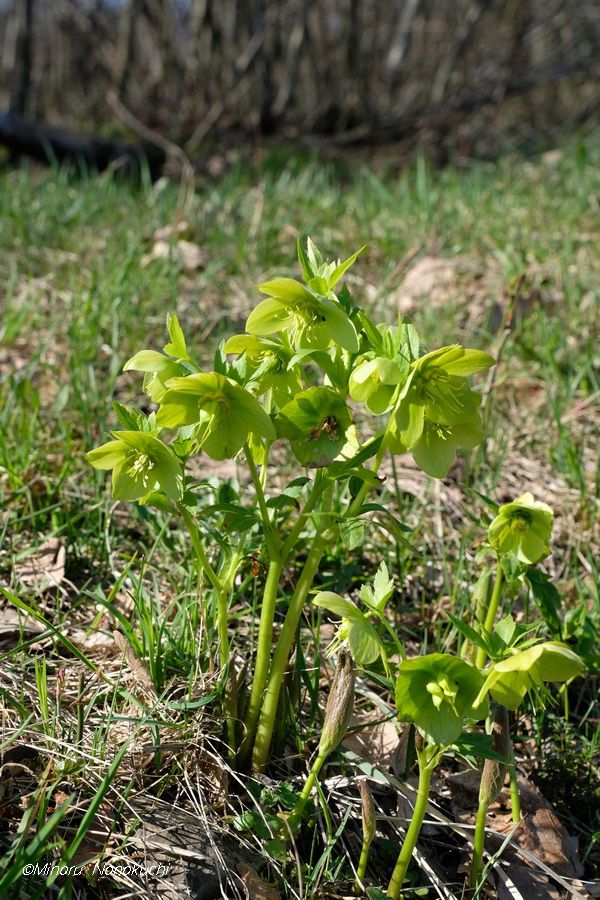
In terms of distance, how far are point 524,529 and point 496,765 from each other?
1.23 feet

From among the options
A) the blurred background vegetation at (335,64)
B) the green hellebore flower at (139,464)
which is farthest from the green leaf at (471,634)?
the blurred background vegetation at (335,64)

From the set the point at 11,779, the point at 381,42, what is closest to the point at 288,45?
the point at 381,42

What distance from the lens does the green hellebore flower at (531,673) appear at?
111 centimetres

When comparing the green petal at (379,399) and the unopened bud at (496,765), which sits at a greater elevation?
the green petal at (379,399)

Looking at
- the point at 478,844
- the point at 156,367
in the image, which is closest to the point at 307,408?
the point at 156,367

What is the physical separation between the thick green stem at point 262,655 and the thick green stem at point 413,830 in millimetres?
298

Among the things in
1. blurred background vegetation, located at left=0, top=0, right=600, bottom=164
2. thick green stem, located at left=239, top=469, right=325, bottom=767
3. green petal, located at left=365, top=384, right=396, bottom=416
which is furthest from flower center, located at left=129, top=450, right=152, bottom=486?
blurred background vegetation, located at left=0, top=0, right=600, bottom=164

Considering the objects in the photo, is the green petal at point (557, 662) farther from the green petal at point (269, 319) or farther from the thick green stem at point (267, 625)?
the green petal at point (269, 319)

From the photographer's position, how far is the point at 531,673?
45.0 inches

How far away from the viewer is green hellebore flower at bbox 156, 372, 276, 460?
1143 millimetres

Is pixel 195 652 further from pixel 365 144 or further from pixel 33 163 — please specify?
pixel 365 144

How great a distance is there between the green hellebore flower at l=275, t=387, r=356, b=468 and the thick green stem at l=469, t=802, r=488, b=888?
24.4 inches

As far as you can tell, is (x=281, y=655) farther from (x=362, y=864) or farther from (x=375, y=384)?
(x=375, y=384)

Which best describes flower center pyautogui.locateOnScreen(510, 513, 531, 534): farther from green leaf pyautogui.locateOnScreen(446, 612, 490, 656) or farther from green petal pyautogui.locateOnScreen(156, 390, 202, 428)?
green petal pyautogui.locateOnScreen(156, 390, 202, 428)
